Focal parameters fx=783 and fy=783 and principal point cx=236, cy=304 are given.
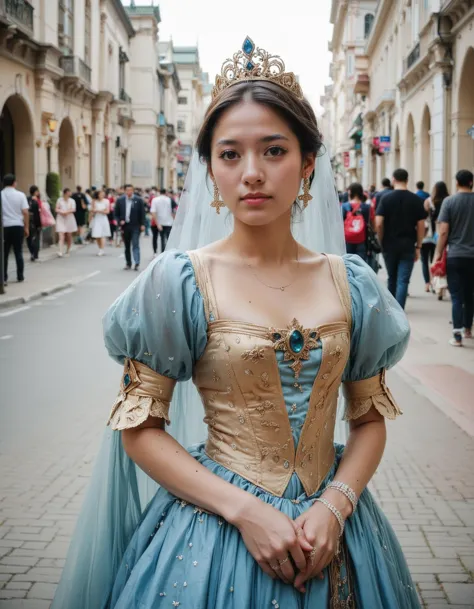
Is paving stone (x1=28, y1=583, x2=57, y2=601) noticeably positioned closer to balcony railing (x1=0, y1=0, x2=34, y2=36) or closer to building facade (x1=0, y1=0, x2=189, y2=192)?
building facade (x1=0, y1=0, x2=189, y2=192)

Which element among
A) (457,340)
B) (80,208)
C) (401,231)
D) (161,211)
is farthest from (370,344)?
(80,208)

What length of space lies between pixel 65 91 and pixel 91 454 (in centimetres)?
2564

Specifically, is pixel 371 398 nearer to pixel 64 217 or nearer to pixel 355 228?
pixel 355 228

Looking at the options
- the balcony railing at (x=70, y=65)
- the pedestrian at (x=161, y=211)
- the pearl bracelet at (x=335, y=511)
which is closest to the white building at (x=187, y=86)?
the balcony railing at (x=70, y=65)

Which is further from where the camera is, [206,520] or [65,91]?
[65,91]

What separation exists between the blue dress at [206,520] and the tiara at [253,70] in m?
0.48

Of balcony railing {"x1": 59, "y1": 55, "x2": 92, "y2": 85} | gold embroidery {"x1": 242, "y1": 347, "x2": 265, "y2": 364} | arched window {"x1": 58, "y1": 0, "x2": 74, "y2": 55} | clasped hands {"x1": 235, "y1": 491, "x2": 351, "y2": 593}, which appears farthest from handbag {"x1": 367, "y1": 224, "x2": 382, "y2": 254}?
arched window {"x1": 58, "y1": 0, "x2": 74, "y2": 55}

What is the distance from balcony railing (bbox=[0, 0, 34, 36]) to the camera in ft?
69.6

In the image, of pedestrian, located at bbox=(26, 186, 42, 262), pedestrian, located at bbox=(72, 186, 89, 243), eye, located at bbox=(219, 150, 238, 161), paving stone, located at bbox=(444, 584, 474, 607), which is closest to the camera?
eye, located at bbox=(219, 150, 238, 161)

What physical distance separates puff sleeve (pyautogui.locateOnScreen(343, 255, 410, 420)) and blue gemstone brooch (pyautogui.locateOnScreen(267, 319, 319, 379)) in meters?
0.20

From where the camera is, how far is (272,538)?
5.60ft

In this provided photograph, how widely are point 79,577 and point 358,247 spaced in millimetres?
11258

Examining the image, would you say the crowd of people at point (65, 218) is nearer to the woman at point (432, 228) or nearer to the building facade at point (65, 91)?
the building facade at point (65, 91)

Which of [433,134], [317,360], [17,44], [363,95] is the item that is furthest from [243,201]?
[363,95]
